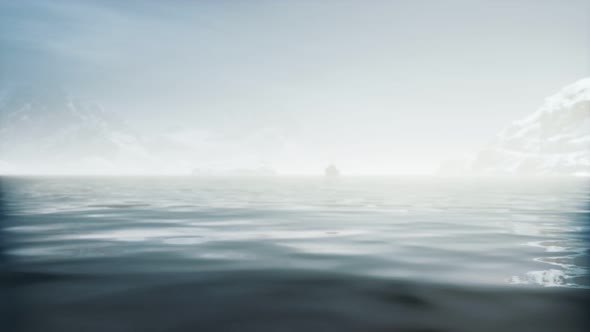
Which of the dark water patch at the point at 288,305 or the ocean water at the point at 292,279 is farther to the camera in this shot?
the ocean water at the point at 292,279

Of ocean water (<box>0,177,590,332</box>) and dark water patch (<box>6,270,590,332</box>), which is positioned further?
A: ocean water (<box>0,177,590,332</box>)

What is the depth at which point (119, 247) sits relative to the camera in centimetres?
1350

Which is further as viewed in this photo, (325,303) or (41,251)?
(41,251)

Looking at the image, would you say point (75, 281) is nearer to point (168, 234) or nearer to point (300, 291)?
point (300, 291)

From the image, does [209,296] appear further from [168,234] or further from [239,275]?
[168,234]

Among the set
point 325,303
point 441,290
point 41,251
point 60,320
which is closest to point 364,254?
point 441,290

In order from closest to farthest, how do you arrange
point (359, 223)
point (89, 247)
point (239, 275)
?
point (239, 275), point (89, 247), point (359, 223)

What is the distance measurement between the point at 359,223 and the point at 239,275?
1199cm

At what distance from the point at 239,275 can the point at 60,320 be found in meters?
3.85

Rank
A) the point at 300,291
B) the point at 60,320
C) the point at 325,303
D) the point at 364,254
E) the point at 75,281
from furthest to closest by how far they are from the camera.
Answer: the point at 364,254
the point at 75,281
the point at 300,291
the point at 325,303
the point at 60,320

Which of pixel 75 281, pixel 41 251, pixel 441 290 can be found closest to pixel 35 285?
pixel 75 281

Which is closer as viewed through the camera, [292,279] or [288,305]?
[288,305]

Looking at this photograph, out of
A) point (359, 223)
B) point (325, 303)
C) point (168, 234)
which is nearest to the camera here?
point (325, 303)

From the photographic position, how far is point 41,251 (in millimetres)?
12578
